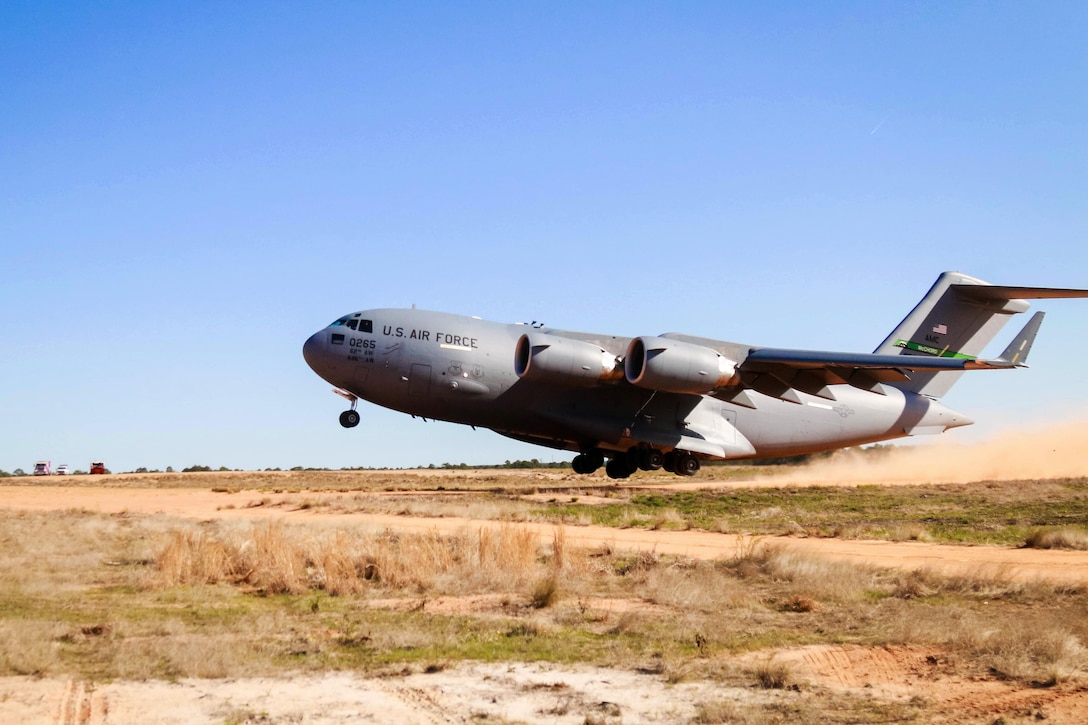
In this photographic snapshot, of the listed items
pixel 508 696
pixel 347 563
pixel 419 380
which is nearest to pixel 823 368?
pixel 419 380

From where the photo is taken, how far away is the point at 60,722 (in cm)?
656

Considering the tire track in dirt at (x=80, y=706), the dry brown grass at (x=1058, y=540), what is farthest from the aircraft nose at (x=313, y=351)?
the tire track in dirt at (x=80, y=706)

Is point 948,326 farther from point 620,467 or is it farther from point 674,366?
point 674,366

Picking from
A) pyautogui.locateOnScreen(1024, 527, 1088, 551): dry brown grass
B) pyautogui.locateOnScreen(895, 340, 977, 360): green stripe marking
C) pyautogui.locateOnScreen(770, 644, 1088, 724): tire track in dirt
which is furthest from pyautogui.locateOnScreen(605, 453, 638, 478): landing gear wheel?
pyautogui.locateOnScreen(770, 644, 1088, 724): tire track in dirt

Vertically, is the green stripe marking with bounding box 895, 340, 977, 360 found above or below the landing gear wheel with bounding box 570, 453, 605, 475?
above

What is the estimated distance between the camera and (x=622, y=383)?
87.9 ft

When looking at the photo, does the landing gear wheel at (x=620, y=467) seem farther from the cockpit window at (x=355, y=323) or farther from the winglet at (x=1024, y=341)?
the winglet at (x=1024, y=341)

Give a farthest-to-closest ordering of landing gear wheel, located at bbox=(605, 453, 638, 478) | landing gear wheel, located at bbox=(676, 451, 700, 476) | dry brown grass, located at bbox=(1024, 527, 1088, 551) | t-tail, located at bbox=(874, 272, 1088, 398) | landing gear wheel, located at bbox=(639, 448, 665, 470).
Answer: t-tail, located at bbox=(874, 272, 1088, 398)
landing gear wheel, located at bbox=(605, 453, 638, 478)
landing gear wheel, located at bbox=(676, 451, 700, 476)
landing gear wheel, located at bbox=(639, 448, 665, 470)
dry brown grass, located at bbox=(1024, 527, 1088, 551)

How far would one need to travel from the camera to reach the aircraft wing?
23.9m

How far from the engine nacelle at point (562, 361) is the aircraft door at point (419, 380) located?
2273 millimetres

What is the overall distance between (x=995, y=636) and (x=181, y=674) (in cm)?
673

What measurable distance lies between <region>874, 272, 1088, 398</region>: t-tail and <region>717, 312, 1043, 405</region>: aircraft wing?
3.90m

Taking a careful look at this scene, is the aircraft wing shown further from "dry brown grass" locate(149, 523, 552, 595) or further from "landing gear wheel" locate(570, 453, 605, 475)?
"dry brown grass" locate(149, 523, 552, 595)

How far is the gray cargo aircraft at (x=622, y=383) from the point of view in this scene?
81.6ft
